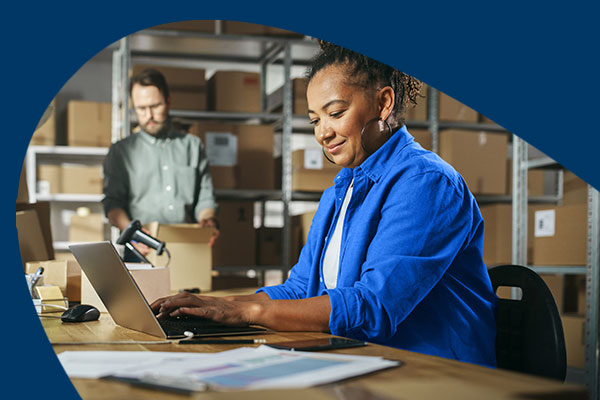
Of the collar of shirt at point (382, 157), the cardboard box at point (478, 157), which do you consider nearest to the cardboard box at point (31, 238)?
the collar of shirt at point (382, 157)

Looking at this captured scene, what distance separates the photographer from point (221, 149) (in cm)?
381

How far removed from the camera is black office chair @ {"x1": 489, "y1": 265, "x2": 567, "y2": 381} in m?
1.04

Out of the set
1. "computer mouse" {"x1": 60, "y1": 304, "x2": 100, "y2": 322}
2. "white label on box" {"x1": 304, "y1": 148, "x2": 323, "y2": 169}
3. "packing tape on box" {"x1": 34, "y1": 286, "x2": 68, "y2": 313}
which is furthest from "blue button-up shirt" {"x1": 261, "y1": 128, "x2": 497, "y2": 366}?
"white label on box" {"x1": 304, "y1": 148, "x2": 323, "y2": 169}

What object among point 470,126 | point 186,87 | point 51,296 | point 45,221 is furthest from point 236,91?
point 51,296

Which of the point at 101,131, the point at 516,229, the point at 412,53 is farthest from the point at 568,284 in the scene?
the point at 101,131

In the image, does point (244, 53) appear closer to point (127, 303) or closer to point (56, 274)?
point (56, 274)

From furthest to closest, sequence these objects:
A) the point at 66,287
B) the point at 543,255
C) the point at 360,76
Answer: the point at 543,255, the point at 66,287, the point at 360,76

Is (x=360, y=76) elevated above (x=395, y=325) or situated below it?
above

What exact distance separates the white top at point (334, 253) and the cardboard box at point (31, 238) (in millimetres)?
953

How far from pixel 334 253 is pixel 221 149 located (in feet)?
8.52

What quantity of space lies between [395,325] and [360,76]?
20.5 inches

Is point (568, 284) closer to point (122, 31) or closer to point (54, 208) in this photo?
point (122, 31)

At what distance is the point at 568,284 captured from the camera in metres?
3.37

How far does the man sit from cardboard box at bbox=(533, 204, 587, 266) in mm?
1638
